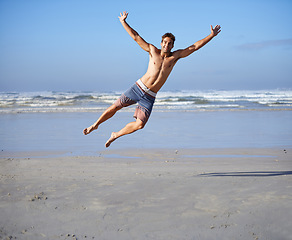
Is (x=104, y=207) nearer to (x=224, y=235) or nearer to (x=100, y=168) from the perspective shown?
(x=224, y=235)

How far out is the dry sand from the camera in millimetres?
4234

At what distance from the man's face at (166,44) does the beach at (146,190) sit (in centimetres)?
224

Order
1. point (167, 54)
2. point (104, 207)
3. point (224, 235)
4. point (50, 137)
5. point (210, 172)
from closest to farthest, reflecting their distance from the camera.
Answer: point (224, 235)
point (104, 207)
point (167, 54)
point (210, 172)
point (50, 137)

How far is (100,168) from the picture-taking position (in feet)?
24.9

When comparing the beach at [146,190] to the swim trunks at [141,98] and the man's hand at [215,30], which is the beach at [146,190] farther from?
the man's hand at [215,30]

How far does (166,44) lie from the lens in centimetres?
631

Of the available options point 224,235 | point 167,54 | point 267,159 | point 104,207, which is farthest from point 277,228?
point 267,159

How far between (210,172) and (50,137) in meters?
6.92

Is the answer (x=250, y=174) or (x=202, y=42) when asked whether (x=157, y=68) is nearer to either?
(x=202, y=42)

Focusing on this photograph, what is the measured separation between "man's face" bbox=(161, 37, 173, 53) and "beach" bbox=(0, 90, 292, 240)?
7.36ft

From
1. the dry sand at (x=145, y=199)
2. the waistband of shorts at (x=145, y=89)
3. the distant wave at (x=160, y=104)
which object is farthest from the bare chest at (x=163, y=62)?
the distant wave at (x=160, y=104)

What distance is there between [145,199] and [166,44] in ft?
8.67

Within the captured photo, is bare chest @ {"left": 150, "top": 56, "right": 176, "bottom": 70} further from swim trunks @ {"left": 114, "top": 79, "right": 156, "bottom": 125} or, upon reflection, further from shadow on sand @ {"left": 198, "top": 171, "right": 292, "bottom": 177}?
shadow on sand @ {"left": 198, "top": 171, "right": 292, "bottom": 177}

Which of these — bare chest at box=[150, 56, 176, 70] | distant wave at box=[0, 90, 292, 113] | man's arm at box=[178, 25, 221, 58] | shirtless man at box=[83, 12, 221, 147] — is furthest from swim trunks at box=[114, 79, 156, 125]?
distant wave at box=[0, 90, 292, 113]
